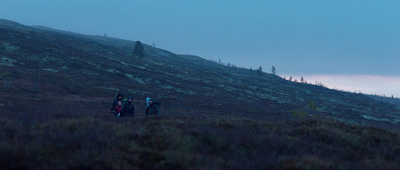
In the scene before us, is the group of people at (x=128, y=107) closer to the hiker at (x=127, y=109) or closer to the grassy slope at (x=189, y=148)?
the hiker at (x=127, y=109)

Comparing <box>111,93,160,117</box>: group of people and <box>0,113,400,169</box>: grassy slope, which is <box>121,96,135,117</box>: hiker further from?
<box>0,113,400,169</box>: grassy slope

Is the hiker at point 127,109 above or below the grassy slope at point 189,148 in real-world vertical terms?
below

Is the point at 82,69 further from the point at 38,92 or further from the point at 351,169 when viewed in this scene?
the point at 351,169

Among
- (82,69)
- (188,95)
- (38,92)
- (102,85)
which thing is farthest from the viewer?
(82,69)

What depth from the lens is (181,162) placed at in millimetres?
5754

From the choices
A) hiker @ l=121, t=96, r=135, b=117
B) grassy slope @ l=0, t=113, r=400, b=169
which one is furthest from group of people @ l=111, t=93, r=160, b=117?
grassy slope @ l=0, t=113, r=400, b=169

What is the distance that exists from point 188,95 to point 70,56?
31820 millimetres

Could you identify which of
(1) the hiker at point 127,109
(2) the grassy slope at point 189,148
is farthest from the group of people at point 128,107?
(2) the grassy slope at point 189,148

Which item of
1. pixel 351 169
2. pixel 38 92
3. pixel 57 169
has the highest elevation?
pixel 351 169

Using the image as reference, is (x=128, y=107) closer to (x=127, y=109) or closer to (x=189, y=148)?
(x=127, y=109)

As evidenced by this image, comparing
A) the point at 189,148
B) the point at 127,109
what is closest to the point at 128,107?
the point at 127,109

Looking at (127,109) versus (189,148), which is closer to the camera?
(189,148)

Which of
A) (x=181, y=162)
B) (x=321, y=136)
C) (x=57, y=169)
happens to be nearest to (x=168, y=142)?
(x=181, y=162)

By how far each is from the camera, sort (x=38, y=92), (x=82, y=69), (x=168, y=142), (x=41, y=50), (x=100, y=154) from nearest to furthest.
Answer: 1. (x=100, y=154)
2. (x=168, y=142)
3. (x=38, y=92)
4. (x=82, y=69)
5. (x=41, y=50)
